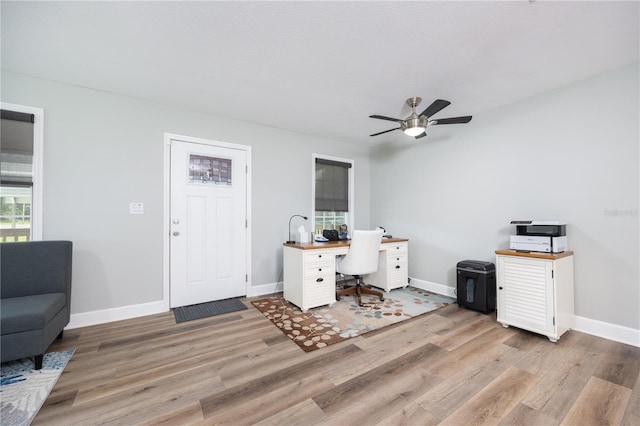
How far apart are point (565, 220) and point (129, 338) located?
4.50 meters

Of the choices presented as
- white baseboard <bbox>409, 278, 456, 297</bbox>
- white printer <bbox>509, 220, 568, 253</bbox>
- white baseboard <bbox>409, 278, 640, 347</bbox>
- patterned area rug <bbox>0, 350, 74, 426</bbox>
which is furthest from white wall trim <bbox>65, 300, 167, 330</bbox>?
white baseboard <bbox>409, 278, 640, 347</bbox>

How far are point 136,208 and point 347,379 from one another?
286 centimetres

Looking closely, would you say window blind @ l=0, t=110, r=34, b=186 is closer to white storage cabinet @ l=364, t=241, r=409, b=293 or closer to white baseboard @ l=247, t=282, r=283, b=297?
white baseboard @ l=247, t=282, r=283, b=297

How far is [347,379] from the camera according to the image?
1.81m

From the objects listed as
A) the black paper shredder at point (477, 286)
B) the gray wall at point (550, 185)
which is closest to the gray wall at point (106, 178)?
the gray wall at point (550, 185)

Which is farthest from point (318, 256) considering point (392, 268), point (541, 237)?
point (541, 237)

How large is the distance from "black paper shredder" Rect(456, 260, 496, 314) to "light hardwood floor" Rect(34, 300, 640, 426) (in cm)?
41

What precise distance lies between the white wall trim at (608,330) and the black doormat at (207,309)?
361 centimetres

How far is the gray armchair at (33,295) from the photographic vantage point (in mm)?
1810

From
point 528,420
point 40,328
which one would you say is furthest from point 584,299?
point 40,328

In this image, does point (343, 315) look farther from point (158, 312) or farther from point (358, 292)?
point (158, 312)

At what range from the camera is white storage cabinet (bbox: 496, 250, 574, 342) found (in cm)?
235

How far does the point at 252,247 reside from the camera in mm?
3707

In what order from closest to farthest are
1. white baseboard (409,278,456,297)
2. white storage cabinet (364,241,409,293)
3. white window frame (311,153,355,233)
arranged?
white baseboard (409,278,456,297) → white storage cabinet (364,241,409,293) → white window frame (311,153,355,233)
